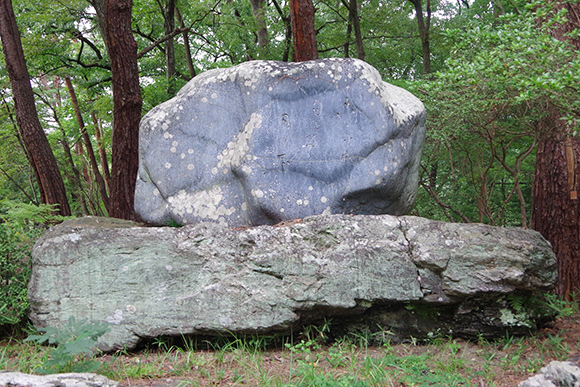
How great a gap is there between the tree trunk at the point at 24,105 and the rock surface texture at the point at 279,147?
10.3 ft

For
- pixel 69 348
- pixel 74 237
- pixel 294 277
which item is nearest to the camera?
pixel 69 348

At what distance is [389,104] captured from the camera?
15.7ft

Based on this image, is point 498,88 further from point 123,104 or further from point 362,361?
point 123,104

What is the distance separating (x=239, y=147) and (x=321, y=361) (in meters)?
2.26

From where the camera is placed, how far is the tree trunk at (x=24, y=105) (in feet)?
23.4

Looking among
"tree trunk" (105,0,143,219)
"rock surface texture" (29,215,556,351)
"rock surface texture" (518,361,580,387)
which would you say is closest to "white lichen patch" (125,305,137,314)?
"rock surface texture" (29,215,556,351)

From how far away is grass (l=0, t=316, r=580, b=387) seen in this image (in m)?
3.45

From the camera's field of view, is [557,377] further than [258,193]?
No

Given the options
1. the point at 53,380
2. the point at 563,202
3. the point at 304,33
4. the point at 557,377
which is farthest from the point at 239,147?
the point at 563,202

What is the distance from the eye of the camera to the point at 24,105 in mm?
7113

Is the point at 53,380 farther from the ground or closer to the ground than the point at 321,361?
farther from the ground

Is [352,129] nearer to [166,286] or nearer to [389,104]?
[389,104]

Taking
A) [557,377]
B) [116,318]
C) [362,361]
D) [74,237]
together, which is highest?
[74,237]

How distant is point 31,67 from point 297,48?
24.9 ft
